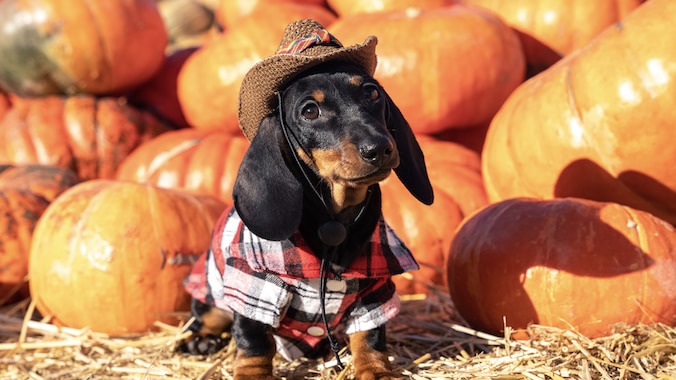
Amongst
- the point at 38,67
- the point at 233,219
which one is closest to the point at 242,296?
the point at 233,219

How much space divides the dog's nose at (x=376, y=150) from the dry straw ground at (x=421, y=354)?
30.5 inches

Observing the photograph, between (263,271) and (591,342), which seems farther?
(591,342)

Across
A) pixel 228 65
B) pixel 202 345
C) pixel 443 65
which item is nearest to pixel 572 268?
pixel 202 345

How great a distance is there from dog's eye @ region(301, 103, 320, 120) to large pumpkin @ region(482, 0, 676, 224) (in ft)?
4.77

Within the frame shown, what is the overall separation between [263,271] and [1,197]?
2.34 m

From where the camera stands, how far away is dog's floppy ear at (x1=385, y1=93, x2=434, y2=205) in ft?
8.11

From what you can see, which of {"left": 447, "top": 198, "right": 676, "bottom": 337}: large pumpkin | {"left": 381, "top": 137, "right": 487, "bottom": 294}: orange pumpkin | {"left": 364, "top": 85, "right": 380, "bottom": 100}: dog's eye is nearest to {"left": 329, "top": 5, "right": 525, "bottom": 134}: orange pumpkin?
{"left": 381, "top": 137, "right": 487, "bottom": 294}: orange pumpkin

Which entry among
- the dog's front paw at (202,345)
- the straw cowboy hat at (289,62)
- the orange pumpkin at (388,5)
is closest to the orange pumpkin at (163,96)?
the orange pumpkin at (388,5)

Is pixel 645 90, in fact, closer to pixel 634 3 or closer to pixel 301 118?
pixel 301 118

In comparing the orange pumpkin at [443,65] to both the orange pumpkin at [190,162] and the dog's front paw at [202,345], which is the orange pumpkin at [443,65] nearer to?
the orange pumpkin at [190,162]

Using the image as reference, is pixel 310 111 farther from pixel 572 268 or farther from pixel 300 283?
pixel 572 268

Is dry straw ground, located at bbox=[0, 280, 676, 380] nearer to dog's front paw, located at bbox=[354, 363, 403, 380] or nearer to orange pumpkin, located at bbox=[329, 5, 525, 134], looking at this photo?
dog's front paw, located at bbox=[354, 363, 403, 380]

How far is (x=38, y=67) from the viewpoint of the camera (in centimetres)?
→ 495

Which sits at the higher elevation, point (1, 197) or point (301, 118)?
point (301, 118)
